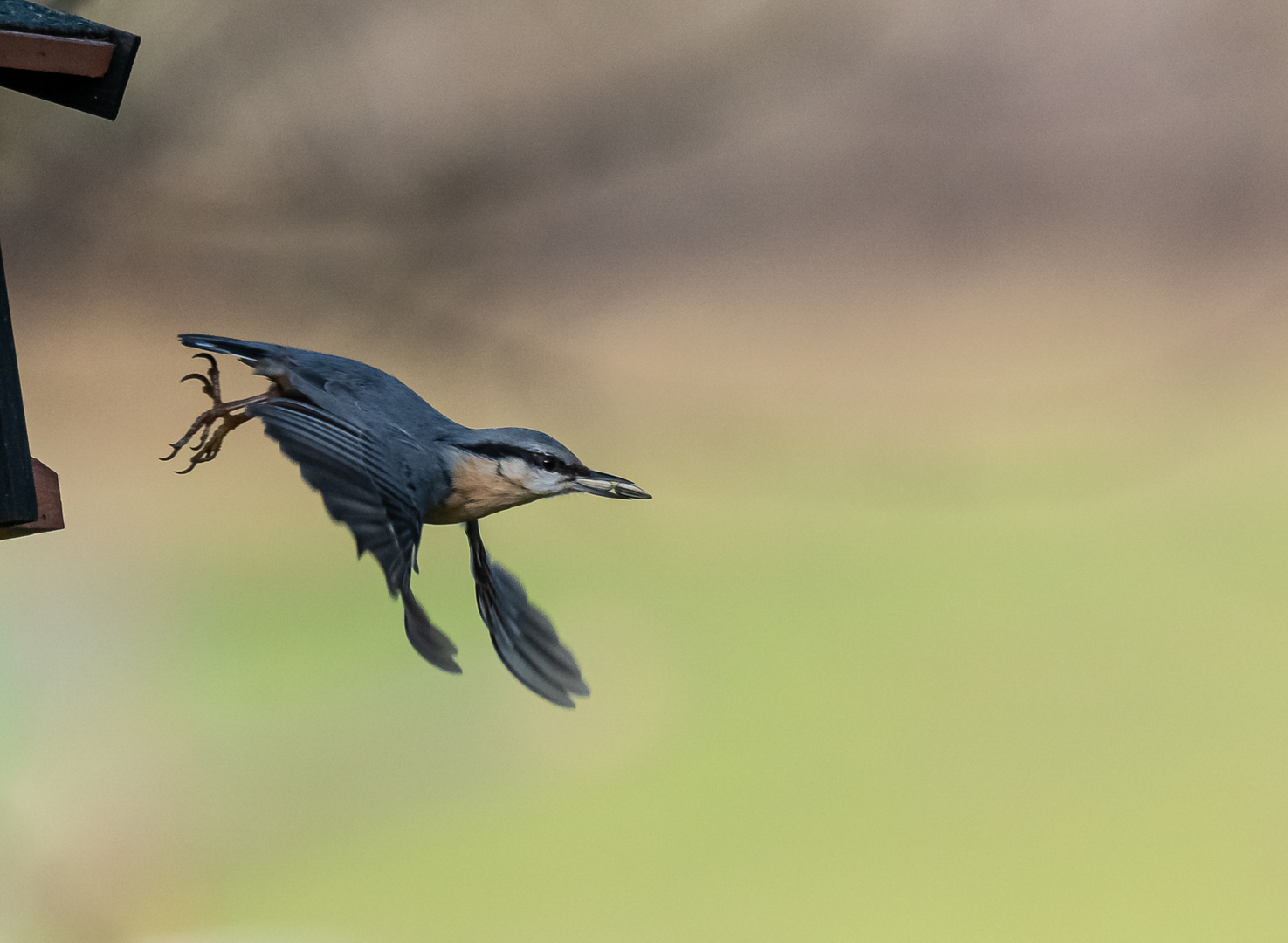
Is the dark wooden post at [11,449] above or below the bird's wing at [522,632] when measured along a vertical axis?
above

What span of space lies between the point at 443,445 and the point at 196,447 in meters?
0.26

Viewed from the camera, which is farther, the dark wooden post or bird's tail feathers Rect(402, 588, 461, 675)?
the dark wooden post

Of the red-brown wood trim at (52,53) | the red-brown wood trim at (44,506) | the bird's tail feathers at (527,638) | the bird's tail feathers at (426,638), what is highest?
the red-brown wood trim at (52,53)

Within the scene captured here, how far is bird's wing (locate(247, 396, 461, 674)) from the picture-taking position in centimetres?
72

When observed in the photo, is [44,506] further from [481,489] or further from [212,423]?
[481,489]

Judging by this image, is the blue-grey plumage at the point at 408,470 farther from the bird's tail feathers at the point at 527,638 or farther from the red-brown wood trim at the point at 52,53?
the red-brown wood trim at the point at 52,53

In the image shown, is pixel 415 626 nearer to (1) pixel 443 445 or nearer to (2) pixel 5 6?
(1) pixel 443 445

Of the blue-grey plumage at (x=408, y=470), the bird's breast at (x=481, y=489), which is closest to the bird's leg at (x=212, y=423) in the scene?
the blue-grey plumage at (x=408, y=470)

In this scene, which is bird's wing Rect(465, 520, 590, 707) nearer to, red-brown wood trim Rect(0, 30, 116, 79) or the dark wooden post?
the dark wooden post

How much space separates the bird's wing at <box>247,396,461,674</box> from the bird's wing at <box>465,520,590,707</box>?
0.60ft

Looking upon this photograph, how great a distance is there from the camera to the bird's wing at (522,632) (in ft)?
3.11

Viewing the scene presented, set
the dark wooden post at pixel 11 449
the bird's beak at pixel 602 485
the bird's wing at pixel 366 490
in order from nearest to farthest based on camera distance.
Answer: the bird's wing at pixel 366 490 → the bird's beak at pixel 602 485 → the dark wooden post at pixel 11 449

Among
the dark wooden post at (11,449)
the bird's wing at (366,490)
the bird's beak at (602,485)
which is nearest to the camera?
the bird's wing at (366,490)

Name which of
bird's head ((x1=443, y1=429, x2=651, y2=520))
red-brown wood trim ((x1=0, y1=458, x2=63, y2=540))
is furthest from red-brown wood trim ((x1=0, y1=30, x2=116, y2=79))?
bird's head ((x1=443, y1=429, x2=651, y2=520))
